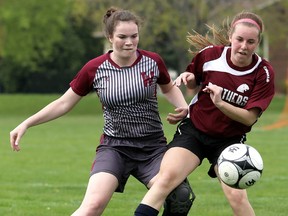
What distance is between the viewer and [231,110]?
6.52m

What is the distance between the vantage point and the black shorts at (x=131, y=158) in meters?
6.93

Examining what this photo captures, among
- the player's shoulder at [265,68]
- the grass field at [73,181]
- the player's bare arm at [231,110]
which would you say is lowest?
the grass field at [73,181]

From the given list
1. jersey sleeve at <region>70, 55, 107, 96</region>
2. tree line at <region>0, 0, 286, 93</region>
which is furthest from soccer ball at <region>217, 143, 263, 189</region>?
tree line at <region>0, 0, 286, 93</region>

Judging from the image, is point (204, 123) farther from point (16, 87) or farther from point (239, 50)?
point (16, 87)

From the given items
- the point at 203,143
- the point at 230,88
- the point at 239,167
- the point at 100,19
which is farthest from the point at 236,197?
the point at 100,19

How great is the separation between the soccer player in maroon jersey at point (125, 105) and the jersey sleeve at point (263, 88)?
2.20 feet

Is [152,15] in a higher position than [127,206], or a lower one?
lower

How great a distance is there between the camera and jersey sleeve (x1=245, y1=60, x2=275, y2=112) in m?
6.72

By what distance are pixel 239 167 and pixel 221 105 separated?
1.69 feet

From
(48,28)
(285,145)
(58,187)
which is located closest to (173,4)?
(48,28)

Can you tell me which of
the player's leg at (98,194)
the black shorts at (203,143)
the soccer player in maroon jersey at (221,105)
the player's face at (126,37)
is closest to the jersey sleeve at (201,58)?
the soccer player in maroon jersey at (221,105)

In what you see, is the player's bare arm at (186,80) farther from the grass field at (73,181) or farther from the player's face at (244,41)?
the grass field at (73,181)

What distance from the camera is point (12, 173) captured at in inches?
513

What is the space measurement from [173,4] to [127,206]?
3174 centimetres
